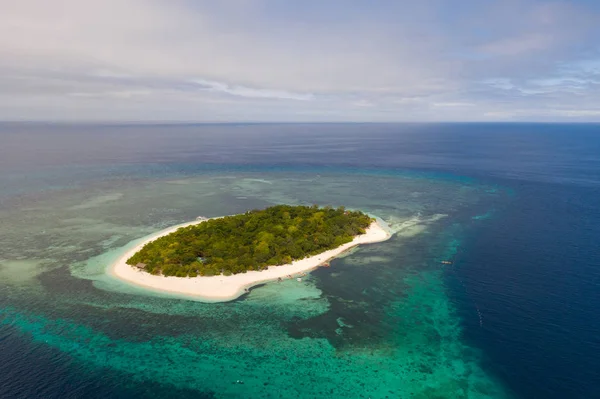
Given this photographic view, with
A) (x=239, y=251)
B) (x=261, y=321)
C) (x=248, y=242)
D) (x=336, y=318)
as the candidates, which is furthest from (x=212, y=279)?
(x=336, y=318)

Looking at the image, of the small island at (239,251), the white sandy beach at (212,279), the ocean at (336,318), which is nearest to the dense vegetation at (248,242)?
the small island at (239,251)

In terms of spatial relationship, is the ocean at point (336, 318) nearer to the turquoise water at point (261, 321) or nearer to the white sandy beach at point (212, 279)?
the turquoise water at point (261, 321)

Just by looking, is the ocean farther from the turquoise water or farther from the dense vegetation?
the dense vegetation

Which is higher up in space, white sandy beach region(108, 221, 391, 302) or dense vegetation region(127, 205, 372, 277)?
dense vegetation region(127, 205, 372, 277)

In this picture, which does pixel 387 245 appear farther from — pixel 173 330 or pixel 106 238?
pixel 106 238

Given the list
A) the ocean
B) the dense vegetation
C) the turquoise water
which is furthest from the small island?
the turquoise water

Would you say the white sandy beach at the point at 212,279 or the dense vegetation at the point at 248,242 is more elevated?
the dense vegetation at the point at 248,242

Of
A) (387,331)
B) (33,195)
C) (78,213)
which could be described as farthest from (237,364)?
(33,195)
